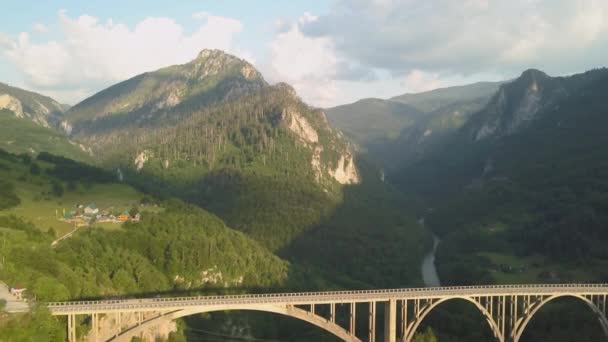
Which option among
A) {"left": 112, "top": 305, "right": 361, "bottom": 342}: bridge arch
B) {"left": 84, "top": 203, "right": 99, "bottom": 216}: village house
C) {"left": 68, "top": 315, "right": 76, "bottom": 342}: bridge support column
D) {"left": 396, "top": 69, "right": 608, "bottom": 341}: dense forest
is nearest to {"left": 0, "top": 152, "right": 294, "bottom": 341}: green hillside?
{"left": 68, "top": 315, "right": 76, "bottom": 342}: bridge support column

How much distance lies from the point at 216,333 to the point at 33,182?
214ft

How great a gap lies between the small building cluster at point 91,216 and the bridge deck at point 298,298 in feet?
122

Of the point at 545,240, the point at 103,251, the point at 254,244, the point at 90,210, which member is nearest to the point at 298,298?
the point at 103,251

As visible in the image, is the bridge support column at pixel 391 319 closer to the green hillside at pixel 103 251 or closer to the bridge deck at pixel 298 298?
the bridge deck at pixel 298 298

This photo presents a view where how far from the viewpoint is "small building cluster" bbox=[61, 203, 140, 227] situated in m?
97.2

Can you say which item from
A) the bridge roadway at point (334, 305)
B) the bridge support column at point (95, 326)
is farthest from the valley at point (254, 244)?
the bridge roadway at point (334, 305)

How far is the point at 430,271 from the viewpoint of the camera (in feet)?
493

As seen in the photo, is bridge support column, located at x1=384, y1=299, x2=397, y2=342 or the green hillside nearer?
the green hillside

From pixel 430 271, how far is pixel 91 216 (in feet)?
302

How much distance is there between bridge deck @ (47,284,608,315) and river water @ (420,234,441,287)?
6141 centimetres

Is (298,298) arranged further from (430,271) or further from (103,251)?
(430,271)

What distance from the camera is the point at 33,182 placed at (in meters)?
123

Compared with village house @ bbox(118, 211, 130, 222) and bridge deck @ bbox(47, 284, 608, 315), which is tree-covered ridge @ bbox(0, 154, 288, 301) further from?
bridge deck @ bbox(47, 284, 608, 315)

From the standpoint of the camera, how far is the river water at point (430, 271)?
137 m
